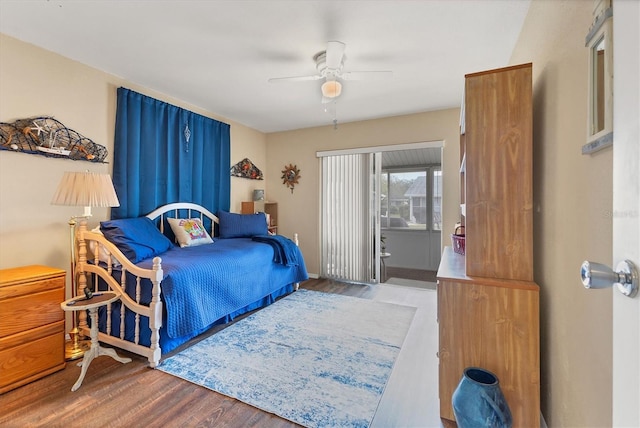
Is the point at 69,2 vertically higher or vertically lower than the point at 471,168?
higher

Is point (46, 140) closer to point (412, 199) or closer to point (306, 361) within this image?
point (306, 361)

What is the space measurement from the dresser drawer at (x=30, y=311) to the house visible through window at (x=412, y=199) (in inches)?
189

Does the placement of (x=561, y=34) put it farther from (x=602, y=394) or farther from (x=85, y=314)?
(x=85, y=314)

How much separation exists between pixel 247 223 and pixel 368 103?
224 centimetres

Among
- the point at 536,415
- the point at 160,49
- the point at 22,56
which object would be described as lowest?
the point at 536,415

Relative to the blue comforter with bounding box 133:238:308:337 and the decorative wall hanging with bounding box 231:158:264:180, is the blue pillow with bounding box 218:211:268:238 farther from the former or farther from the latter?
the decorative wall hanging with bounding box 231:158:264:180

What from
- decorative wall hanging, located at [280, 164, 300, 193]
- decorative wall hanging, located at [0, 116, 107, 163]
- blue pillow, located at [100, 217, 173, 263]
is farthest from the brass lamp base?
decorative wall hanging, located at [280, 164, 300, 193]

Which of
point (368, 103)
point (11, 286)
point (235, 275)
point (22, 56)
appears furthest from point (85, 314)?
point (368, 103)

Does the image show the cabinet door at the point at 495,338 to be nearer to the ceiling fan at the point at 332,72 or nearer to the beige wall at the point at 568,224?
the beige wall at the point at 568,224

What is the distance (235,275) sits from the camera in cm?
277

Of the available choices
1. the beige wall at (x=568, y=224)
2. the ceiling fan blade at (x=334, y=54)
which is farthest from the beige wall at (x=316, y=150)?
the beige wall at (x=568, y=224)

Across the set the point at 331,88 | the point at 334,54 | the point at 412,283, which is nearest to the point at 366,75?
the point at 331,88

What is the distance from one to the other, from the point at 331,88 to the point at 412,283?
320cm

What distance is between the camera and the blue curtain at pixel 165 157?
9.53 feet
